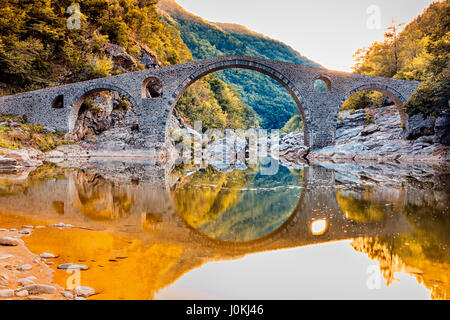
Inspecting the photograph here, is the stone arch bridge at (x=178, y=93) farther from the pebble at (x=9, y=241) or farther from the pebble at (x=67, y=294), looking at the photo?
the pebble at (x=67, y=294)

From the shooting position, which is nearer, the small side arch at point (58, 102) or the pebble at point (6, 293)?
the pebble at point (6, 293)

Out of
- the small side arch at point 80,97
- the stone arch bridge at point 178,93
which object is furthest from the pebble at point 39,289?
the small side arch at point 80,97

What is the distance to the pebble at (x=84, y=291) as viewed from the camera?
1991 millimetres

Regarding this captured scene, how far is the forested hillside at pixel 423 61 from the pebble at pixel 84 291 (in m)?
16.5

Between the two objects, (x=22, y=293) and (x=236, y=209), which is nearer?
(x=22, y=293)

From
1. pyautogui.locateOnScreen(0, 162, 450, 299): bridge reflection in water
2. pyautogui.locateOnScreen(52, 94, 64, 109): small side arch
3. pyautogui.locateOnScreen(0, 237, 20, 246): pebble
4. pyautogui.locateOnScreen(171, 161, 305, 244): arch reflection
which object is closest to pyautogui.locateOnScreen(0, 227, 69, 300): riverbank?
pyautogui.locateOnScreen(0, 237, 20, 246): pebble

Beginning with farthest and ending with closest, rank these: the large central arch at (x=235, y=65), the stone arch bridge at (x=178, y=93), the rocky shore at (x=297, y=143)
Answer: the large central arch at (x=235, y=65)
the stone arch bridge at (x=178, y=93)
the rocky shore at (x=297, y=143)

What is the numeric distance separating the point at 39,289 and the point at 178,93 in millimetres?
18769

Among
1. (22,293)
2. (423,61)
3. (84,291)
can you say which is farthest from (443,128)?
(22,293)

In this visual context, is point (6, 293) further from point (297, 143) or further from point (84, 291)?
point (297, 143)

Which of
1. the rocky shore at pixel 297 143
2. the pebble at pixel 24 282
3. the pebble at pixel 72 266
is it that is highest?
the rocky shore at pixel 297 143

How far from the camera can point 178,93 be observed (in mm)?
20016

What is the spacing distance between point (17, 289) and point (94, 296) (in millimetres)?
515

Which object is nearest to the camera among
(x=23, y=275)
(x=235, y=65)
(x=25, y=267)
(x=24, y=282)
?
(x=24, y=282)
